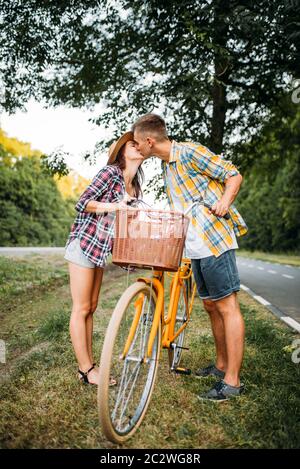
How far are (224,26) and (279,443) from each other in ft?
16.5

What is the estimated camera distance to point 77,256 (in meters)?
3.20

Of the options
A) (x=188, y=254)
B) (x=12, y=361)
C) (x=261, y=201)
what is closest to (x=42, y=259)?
(x=12, y=361)

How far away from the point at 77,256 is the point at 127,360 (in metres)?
0.92

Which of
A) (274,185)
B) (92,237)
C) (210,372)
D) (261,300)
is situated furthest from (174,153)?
(274,185)

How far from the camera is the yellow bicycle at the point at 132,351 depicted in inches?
92.4

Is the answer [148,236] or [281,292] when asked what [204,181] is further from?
[281,292]

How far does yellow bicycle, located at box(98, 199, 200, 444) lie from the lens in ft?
7.70

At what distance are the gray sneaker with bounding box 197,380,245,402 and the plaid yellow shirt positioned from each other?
0.98 meters

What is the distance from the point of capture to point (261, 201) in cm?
4475

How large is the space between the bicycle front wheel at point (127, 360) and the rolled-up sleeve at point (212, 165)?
0.91 meters

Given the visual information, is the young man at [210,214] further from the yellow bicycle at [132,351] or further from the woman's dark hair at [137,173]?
the yellow bicycle at [132,351]

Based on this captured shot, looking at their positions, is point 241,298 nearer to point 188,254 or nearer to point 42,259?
point 188,254

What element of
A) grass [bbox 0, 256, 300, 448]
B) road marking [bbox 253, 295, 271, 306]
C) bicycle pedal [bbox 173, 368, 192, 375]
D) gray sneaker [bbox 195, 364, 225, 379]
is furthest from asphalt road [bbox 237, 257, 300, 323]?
bicycle pedal [bbox 173, 368, 192, 375]

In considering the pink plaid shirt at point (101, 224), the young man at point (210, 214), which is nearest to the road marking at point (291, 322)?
the young man at point (210, 214)
